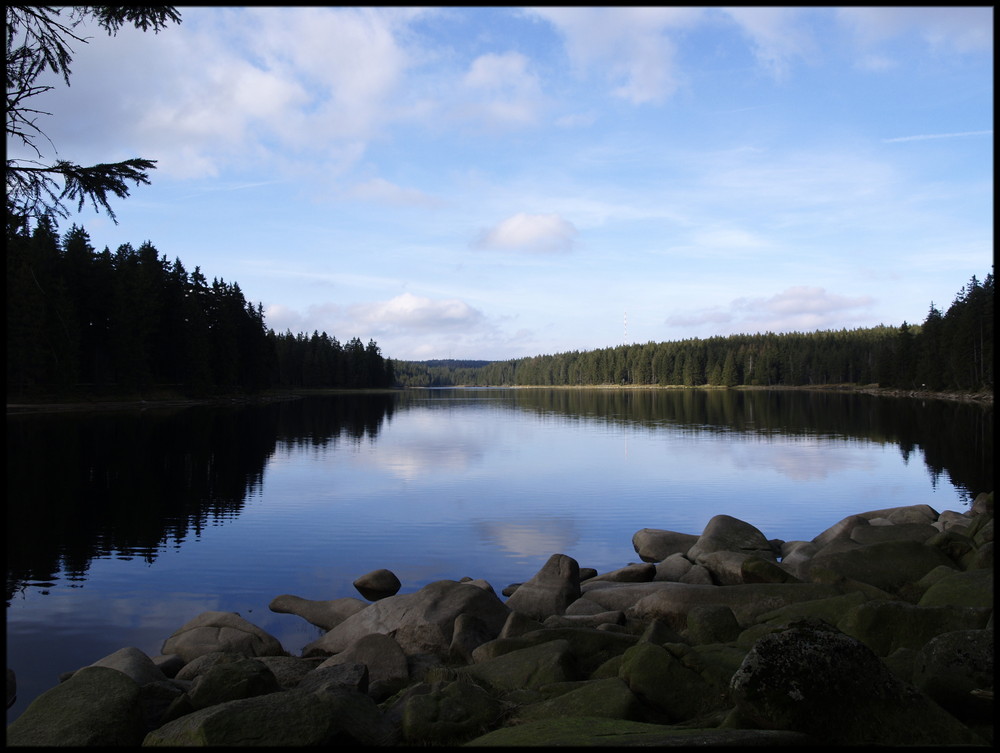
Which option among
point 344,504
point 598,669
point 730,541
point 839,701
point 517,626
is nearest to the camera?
point 839,701

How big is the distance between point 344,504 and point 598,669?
61.7ft

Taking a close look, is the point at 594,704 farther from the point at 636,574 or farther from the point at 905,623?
the point at 636,574

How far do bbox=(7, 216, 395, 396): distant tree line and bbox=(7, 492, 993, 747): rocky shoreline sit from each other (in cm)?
5730

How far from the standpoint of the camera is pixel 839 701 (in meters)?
5.73

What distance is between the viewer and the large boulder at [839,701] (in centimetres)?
562

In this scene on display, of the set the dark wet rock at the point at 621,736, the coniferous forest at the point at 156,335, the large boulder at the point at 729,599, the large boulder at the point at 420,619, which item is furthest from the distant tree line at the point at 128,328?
the dark wet rock at the point at 621,736

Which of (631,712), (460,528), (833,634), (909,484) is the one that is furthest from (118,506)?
(909,484)

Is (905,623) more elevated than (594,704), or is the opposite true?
(905,623)

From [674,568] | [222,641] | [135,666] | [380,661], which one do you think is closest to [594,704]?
[380,661]

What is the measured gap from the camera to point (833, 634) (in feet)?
20.0

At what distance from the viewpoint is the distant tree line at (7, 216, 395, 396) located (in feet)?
211

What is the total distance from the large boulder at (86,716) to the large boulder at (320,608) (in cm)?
552

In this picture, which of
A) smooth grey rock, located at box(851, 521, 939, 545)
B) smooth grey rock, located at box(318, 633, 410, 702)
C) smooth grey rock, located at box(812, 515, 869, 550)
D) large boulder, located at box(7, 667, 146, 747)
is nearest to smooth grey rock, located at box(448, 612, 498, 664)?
smooth grey rock, located at box(318, 633, 410, 702)

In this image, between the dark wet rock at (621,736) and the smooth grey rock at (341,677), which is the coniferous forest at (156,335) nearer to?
the smooth grey rock at (341,677)
